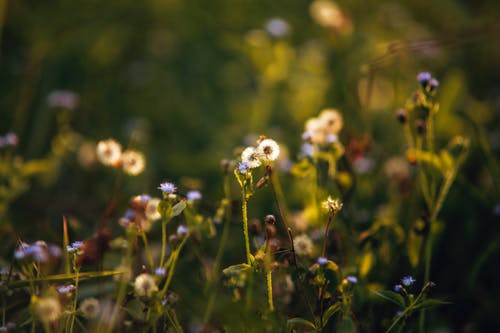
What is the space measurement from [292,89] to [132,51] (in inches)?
43.2

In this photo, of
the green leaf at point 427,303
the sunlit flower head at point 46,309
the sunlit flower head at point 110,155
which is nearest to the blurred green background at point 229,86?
the sunlit flower head at point 110,155

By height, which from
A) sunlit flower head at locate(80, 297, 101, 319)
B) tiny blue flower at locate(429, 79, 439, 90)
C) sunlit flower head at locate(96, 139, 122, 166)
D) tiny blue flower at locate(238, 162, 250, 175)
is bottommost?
sunlit flower head at locate(80, 297, 101, 319)

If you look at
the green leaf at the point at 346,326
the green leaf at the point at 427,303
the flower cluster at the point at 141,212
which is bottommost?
the green leaf at the point at 346,326

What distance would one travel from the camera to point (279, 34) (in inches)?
92.4

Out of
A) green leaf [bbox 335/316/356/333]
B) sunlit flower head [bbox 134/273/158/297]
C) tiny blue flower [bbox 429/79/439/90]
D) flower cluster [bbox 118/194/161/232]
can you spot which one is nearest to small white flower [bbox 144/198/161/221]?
flower cluster [bbox 118/194/161/232]

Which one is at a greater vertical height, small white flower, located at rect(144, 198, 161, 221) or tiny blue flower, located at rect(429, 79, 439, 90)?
tiny blue flower, located at rect(429, 79, 439, 90)

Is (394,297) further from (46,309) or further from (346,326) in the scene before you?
(46,309)

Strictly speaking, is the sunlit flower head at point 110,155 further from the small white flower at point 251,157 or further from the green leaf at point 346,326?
the green leaf at point 346,326

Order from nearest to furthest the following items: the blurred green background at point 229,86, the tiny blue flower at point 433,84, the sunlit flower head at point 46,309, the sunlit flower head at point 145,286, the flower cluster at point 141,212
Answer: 1. the sunlit flower head at point 46,309
2. the sunlit flower head at point 145,286
3. the flower cluster at point 141,212
4. the tiny blue flower at point 433,84
5. the blurred green background at point 229,86

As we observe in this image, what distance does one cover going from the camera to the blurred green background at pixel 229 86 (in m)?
1.84

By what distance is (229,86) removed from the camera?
9.20ft

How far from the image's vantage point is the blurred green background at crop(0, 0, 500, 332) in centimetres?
184

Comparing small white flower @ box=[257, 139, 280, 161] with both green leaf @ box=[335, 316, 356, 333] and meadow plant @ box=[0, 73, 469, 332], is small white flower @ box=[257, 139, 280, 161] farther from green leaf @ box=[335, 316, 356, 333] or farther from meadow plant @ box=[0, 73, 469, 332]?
green leaf @ box=[335, 316, 356, 333]

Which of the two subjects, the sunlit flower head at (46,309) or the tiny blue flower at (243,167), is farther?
the tiny blue flower at (243,167)
